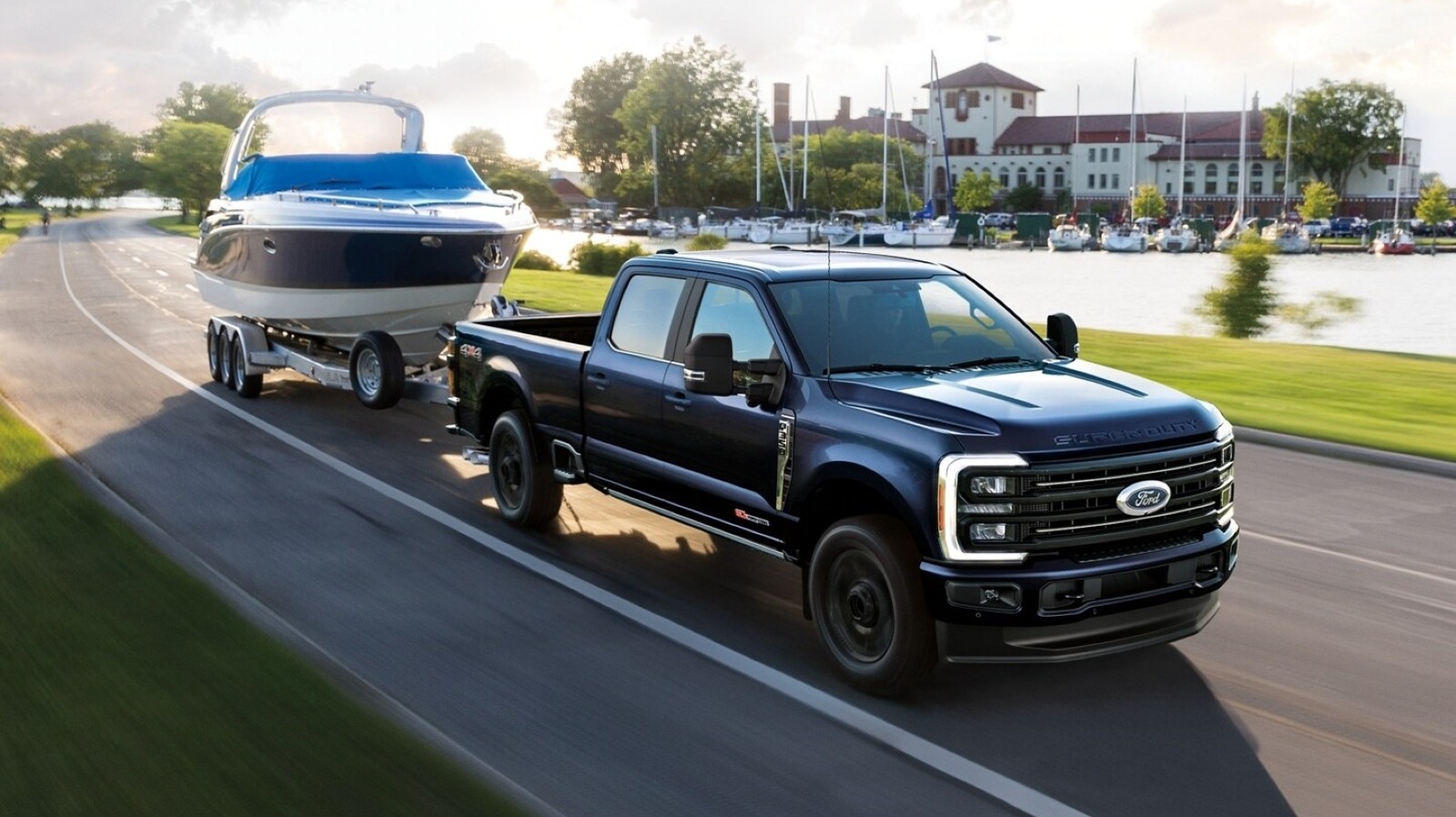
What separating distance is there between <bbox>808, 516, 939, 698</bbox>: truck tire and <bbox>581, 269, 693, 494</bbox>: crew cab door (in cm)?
157

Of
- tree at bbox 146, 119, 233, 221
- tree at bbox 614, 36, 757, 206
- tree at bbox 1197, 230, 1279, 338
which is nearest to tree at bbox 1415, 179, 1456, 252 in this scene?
tree at bbox 614, 36, 757, 206

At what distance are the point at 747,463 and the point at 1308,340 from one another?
22.5 metres

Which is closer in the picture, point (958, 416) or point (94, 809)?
point (94, 809)

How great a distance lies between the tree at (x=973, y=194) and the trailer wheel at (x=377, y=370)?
13248cm

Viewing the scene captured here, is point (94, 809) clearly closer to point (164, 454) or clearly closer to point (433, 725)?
point (433, 725)

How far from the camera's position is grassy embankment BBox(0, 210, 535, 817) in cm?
467

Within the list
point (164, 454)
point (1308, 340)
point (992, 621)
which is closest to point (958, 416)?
point (992, 621)

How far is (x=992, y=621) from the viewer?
577 cm

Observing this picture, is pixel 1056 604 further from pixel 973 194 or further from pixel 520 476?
pixel 973 194

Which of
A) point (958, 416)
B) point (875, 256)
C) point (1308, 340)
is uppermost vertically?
point (875, 256)

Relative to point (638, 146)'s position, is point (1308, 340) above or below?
below

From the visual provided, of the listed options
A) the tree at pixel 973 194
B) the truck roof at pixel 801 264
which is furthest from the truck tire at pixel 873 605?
the tree at pixel 973 194

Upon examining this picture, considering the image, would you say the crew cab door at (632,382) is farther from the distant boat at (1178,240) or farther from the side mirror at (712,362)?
the distant boat at (1178,240)

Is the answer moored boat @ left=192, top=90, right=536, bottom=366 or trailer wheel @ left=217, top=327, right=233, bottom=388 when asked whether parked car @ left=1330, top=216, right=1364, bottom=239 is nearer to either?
moored boat @ left=192, top=90, right=536, bottom=366
